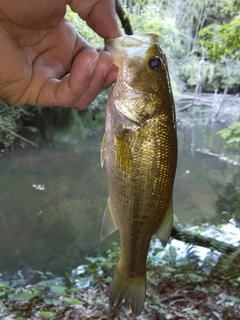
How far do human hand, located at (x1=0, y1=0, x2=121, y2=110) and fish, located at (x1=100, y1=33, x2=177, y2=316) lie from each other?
10 centimetres

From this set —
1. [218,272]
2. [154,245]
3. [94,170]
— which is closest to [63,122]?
[94,170]

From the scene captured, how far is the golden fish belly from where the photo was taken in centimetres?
152

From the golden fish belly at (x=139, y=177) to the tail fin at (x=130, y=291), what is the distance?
6 centimetres

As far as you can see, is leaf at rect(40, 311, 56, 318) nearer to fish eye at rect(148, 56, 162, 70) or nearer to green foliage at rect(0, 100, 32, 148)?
fish eye at rect(148, 56, 162, 70)

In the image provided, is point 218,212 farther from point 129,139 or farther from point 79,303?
point 129,139

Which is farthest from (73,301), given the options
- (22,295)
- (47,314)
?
(22,295)

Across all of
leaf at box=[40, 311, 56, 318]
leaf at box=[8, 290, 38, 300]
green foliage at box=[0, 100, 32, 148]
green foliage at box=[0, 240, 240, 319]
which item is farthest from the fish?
green foliage at box=[0, 100, 32, 148]

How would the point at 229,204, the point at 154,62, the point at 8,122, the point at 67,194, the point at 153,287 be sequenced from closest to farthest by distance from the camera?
the point at 154,62 → the point at 153,287 → the point at 67,194 → the point at 229,204 → the point at 8,122

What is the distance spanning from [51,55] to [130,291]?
4.18ft

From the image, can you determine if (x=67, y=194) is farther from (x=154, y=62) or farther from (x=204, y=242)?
(x=154, y=62)

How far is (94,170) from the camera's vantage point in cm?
974

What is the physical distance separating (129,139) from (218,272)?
10.8 ft

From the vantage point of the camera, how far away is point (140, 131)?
151 cm

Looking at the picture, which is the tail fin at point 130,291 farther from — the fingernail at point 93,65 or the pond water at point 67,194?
the pond water at point 67,194
